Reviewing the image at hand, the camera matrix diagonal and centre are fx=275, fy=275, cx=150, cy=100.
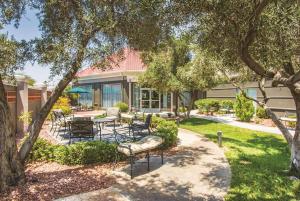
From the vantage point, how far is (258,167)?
9000 millimetres

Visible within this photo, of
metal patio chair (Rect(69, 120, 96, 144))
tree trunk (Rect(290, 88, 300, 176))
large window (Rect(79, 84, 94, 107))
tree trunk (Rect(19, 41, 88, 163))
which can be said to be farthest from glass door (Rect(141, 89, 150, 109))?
tree trunk (Rect(290, 88, 300, 176))

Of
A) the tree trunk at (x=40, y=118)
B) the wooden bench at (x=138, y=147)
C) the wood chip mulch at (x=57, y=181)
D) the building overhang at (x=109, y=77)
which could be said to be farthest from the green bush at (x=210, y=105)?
the tree trunk at (x=40, y=118)

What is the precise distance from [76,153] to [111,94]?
22552 mm

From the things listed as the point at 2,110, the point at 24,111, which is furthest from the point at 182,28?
the point at 24,111

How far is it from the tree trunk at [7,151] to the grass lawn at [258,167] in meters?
5.27

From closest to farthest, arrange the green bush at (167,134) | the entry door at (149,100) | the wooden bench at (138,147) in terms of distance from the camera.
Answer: the wooden bench at (138,147) → the green bush at (167,134) → the entry door at (149,100)

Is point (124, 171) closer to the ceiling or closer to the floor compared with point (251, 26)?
closer to the floor

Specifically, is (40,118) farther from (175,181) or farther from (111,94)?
(111,94)

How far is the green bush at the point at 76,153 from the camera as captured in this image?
888 centimetres

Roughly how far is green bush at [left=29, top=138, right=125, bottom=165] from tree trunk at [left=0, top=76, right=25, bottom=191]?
200 cm

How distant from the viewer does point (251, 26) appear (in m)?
6.55

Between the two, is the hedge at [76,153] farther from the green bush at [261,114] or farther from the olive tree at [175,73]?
the green bush at [261,114]

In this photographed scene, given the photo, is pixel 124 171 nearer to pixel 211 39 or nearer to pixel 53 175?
pixel 53 175

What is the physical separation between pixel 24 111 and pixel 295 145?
1297 cm
